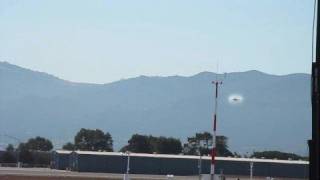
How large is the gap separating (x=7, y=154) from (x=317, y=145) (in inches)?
4487

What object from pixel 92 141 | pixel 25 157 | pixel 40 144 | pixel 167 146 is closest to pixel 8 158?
pixel 25 157

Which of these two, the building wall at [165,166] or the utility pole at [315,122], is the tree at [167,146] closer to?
the building wall at [165,166]

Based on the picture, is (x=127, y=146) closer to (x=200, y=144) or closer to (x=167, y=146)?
(x=167, y=146)

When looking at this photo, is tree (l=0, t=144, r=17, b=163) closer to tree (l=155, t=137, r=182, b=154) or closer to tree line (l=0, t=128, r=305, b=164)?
tree line (l=0, t=128, r=305, b=164)

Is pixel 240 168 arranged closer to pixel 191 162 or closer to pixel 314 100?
pixel 191 162

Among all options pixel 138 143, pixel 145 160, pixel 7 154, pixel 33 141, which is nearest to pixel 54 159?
pixel 7 154

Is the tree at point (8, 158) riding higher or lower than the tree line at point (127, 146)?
lower

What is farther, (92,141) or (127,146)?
(92,141)

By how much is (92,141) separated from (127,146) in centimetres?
834

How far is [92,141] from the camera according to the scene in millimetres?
146375

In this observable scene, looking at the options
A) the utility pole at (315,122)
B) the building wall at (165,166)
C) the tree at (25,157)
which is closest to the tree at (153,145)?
the tree at (25,157)

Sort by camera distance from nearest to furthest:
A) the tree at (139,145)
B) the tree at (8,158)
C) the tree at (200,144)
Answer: the tree at (8,158), the tree at (139,145), the tree at (200,144)

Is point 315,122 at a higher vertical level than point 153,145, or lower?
lower

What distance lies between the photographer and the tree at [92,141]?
146m
